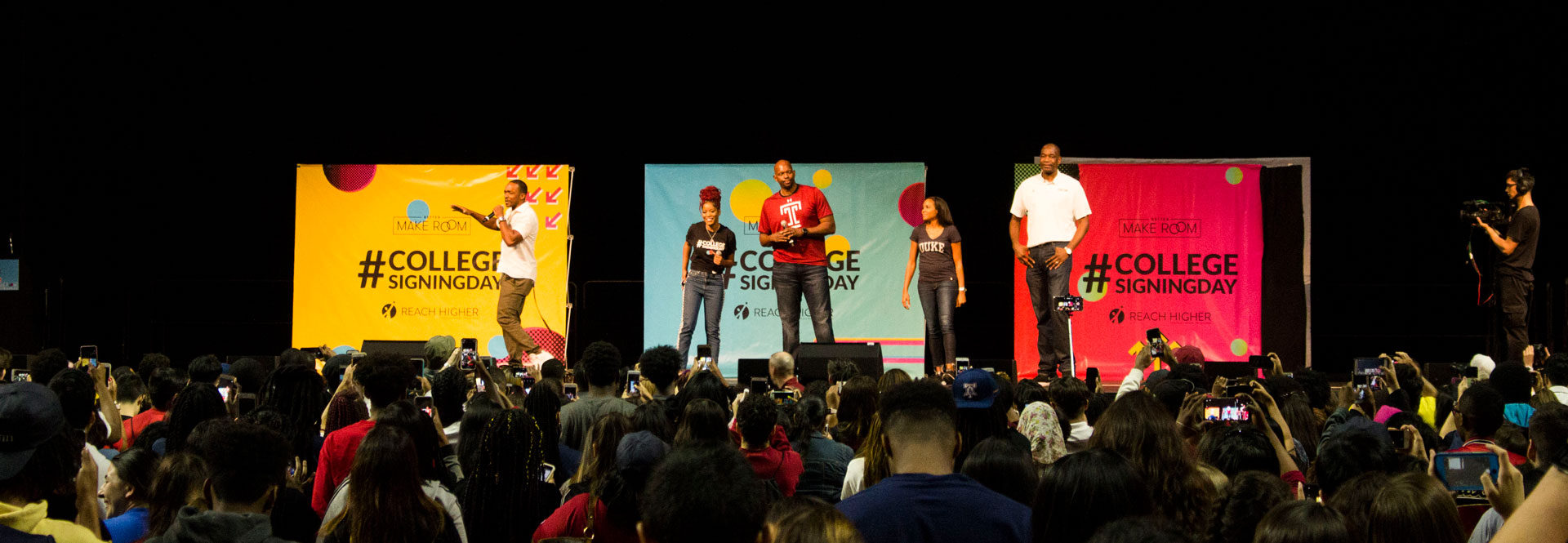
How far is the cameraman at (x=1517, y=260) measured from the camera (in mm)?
9078

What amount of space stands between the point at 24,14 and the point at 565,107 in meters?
5.28

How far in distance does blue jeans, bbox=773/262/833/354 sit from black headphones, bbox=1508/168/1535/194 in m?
5.28

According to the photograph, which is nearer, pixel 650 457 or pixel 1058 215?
pixel 650 457

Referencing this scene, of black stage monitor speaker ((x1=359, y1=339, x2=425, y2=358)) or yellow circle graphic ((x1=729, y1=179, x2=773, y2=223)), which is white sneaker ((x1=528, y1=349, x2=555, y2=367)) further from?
yellow circle graphic ((x1=729, y1=179, x2=773, y2=223))

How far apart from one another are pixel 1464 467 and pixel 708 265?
282 inches

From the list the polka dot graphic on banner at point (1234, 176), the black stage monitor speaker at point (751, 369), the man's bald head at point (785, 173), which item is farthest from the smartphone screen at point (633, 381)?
the polka dot graphic on banner at point (1234, 176)

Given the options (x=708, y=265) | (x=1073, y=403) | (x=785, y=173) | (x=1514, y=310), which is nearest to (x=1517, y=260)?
(x=1514, y=310)

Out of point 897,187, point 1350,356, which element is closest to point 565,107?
point 897,187

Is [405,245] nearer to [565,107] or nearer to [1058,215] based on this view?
[565,107]

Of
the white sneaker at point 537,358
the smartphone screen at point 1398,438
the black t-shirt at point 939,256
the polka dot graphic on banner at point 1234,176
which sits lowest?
the white sneaker at point 537,358

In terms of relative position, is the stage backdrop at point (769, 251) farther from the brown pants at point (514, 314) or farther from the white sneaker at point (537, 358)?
the brown pants at point (514, 314)

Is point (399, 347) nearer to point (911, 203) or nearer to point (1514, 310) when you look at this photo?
point (911, 203)

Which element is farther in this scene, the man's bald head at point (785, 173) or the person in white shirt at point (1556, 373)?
the man's bald head at point (785, 173)

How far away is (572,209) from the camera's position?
1228cm
